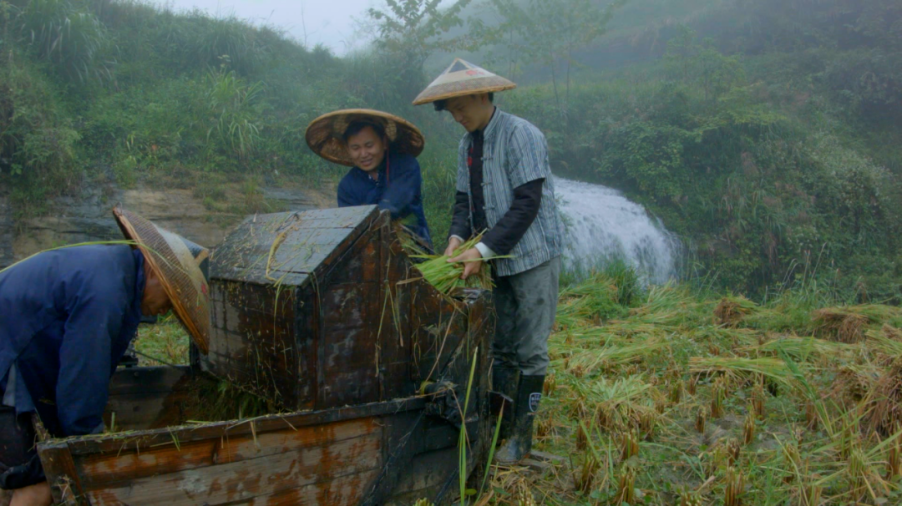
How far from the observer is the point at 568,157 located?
1686 cm

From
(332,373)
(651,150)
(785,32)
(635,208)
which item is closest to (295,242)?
(332,373)

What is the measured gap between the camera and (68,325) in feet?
6.35

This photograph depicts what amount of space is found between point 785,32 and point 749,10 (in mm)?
2551

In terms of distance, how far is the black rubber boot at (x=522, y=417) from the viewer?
3.00 m

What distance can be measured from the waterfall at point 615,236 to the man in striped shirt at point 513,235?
23.9ft

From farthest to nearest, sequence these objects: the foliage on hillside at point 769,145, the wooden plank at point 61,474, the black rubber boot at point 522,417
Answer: the foliage on hillside at point 769,145
the black rubber boot at point 522,417
the wooden plank at point 61,474

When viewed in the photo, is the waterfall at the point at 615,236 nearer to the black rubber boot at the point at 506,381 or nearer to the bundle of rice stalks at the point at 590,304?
the bundle of rice stalks at the point at 590,304

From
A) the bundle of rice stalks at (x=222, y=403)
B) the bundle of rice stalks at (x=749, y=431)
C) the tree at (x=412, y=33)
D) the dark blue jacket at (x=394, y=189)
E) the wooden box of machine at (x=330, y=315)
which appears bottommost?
the bundle of rice stalks at (x=749, y=431)

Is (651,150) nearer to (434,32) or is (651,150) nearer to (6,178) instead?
(434,32)

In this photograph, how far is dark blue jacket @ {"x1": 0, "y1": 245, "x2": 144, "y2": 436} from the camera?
191 cm

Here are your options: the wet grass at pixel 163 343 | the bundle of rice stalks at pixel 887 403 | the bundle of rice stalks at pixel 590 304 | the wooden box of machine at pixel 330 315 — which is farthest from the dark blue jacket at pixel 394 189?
the bundle of rice stalks at pixel 590 304

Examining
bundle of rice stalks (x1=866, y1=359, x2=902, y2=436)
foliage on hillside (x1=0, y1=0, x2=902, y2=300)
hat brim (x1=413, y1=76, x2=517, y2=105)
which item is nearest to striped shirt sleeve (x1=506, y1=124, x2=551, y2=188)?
hat brim (x1=413, y1=76, x2=517, y2=105)

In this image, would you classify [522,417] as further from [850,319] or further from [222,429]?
[850,319]

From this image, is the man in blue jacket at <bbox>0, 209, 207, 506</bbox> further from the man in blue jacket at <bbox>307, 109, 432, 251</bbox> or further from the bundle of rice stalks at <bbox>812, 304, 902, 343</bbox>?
the bundle of rice stalks at <bbox>812, 304, 902, 343</bbox>
